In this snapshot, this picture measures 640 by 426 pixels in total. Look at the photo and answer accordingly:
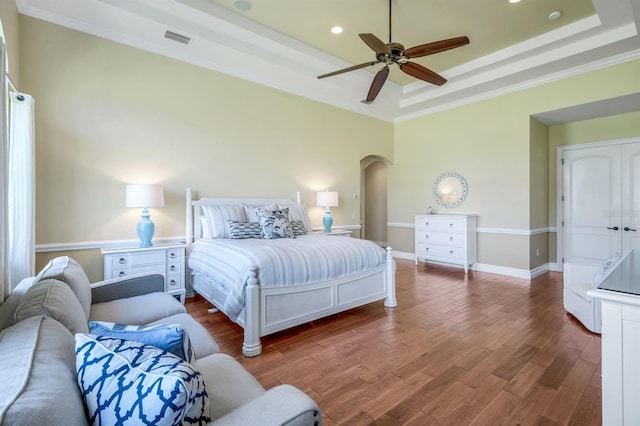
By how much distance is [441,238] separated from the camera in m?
5.64

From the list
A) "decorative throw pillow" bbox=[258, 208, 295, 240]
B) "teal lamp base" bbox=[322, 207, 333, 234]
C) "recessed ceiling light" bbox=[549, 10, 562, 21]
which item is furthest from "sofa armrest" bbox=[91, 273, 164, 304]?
"recessed ceiling light" bbox=[549, 10, 562, 21]

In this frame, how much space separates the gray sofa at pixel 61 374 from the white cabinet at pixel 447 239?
15.8ft

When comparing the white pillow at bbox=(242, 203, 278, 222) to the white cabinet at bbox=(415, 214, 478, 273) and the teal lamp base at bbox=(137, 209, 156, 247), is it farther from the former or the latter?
the white cabinet at bbox=(415, 214, 478, 273)

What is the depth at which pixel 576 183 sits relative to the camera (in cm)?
530

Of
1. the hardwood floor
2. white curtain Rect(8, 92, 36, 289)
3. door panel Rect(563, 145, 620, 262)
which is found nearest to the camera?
the hardwood floor

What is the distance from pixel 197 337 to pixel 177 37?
3667 millimetres

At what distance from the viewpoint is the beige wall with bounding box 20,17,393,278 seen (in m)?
3.20

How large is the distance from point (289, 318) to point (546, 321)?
8.83 feet

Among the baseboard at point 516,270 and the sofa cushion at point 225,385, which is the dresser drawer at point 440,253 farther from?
the sofa cushion at point 225,385

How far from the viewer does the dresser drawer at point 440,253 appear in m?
5.39

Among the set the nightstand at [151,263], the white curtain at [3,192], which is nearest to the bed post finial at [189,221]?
the nightstand at [151,263]

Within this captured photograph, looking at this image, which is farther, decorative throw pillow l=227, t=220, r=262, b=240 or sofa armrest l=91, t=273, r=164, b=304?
decorative throw pillow l=227, t=220, r=262, b=240

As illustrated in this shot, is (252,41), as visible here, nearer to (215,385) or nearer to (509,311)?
Result: (215,385)

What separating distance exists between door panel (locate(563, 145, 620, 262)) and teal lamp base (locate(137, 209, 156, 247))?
6730mm
